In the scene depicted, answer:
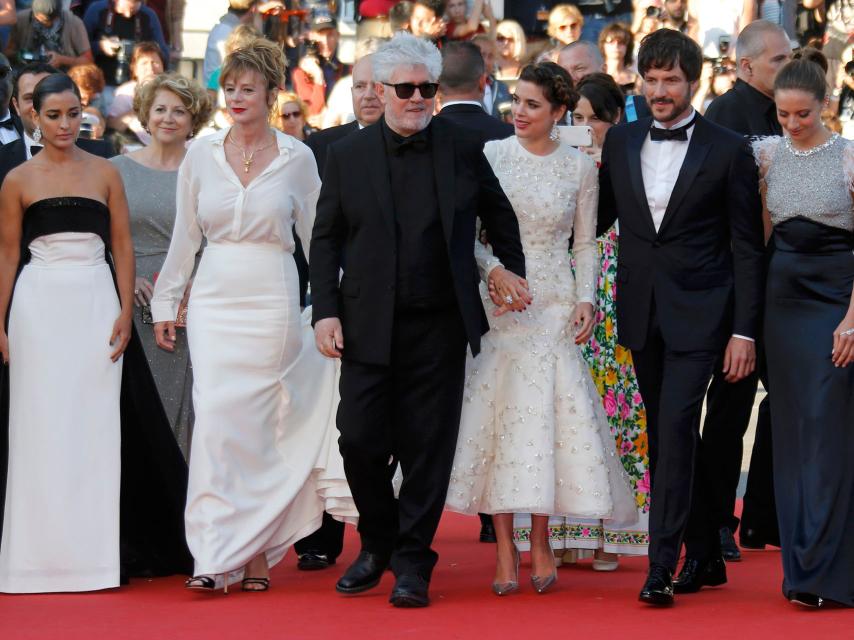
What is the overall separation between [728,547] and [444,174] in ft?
7.40

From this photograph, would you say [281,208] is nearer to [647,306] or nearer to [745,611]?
[647,306]

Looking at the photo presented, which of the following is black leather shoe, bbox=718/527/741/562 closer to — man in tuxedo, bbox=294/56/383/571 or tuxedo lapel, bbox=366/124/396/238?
man in tuxedo, bbox=294/56/383/571

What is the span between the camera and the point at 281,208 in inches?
261

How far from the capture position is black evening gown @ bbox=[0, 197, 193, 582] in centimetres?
696

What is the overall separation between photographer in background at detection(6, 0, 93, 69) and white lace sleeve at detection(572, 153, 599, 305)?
264 inches

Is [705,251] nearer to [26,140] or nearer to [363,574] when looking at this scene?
[363,574]

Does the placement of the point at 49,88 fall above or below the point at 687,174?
above

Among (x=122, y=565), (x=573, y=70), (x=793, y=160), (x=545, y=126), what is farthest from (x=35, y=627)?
(x=573, y=70)

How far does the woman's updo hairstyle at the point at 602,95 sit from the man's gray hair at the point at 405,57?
1.63 meters

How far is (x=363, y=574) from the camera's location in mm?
6430

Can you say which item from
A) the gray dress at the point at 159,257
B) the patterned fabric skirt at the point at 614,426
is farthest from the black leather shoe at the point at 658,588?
the gray dress at the point at 159,257

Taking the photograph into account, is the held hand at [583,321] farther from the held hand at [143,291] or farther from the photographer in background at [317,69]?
the photographer in background at [317,69]

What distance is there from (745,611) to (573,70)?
385 cm

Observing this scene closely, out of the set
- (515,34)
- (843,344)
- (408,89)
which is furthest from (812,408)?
(515,34)
